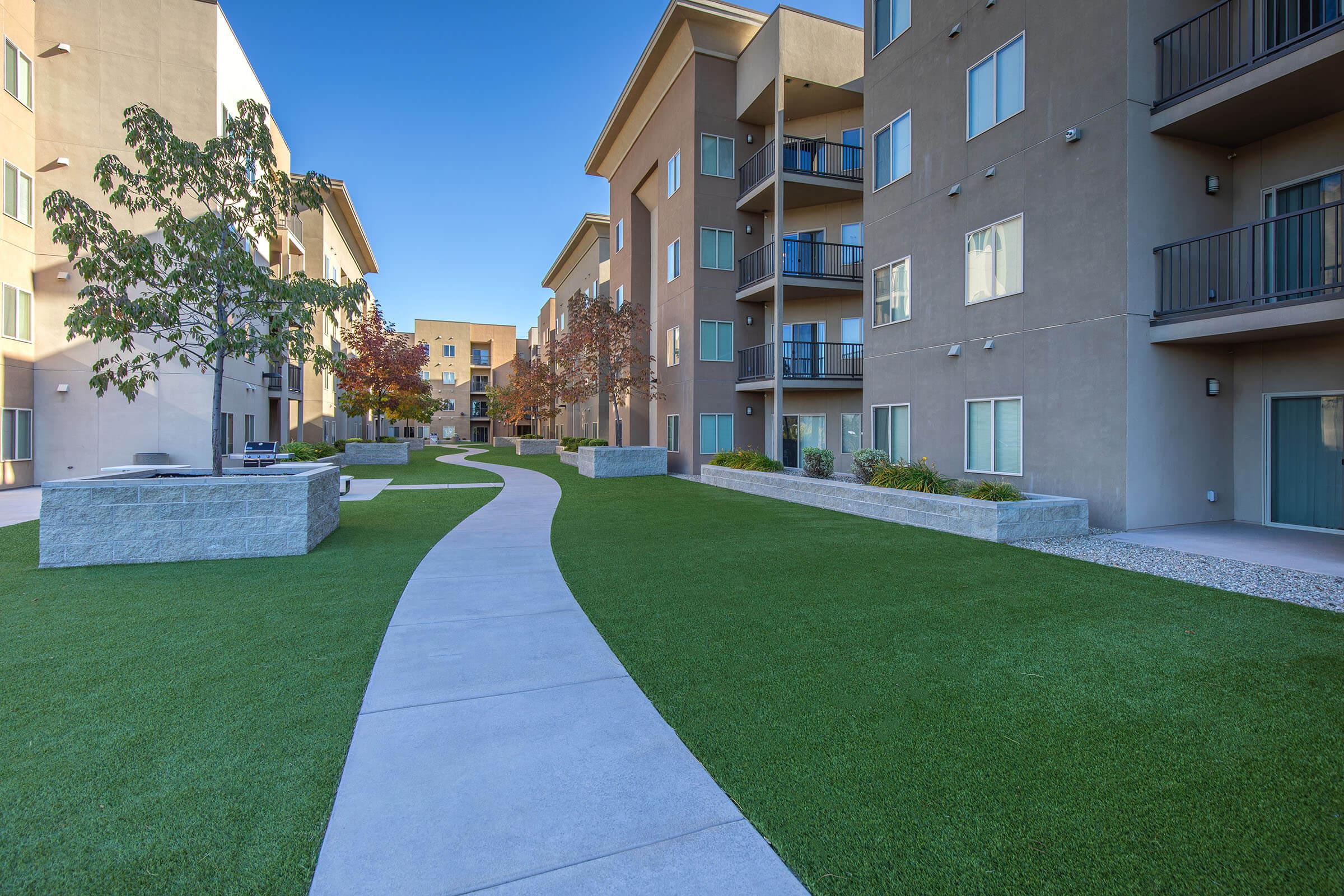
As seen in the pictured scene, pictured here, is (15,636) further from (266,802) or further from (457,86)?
(457,86)

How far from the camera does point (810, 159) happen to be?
20016mm

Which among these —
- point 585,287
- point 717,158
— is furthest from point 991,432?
point 585,287

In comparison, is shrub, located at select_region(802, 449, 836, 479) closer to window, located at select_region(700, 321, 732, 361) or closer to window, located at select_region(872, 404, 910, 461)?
window, located at select_region(872, 404, 910, 461)

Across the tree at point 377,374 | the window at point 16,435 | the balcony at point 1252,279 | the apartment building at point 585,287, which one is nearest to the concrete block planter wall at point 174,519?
the window at point 16,435

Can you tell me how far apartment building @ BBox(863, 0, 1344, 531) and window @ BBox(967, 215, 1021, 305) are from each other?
41 mm

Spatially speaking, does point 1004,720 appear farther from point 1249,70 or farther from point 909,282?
point 909,282

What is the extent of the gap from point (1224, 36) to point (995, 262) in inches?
167

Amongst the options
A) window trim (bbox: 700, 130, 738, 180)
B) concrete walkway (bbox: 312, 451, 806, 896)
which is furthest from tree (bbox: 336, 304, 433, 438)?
concrete walkway (bbox: 312, 451, 806, 896)

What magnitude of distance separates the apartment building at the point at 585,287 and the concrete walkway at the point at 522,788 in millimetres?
21682

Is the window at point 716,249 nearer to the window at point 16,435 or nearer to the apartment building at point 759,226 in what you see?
the apartment building at point 759,226

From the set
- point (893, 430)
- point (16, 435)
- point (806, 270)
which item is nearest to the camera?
point (893, 430)

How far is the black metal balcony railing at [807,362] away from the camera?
1888 cm

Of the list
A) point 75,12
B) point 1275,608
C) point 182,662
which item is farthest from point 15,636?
point 75,12

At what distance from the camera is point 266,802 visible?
2.75 meters
